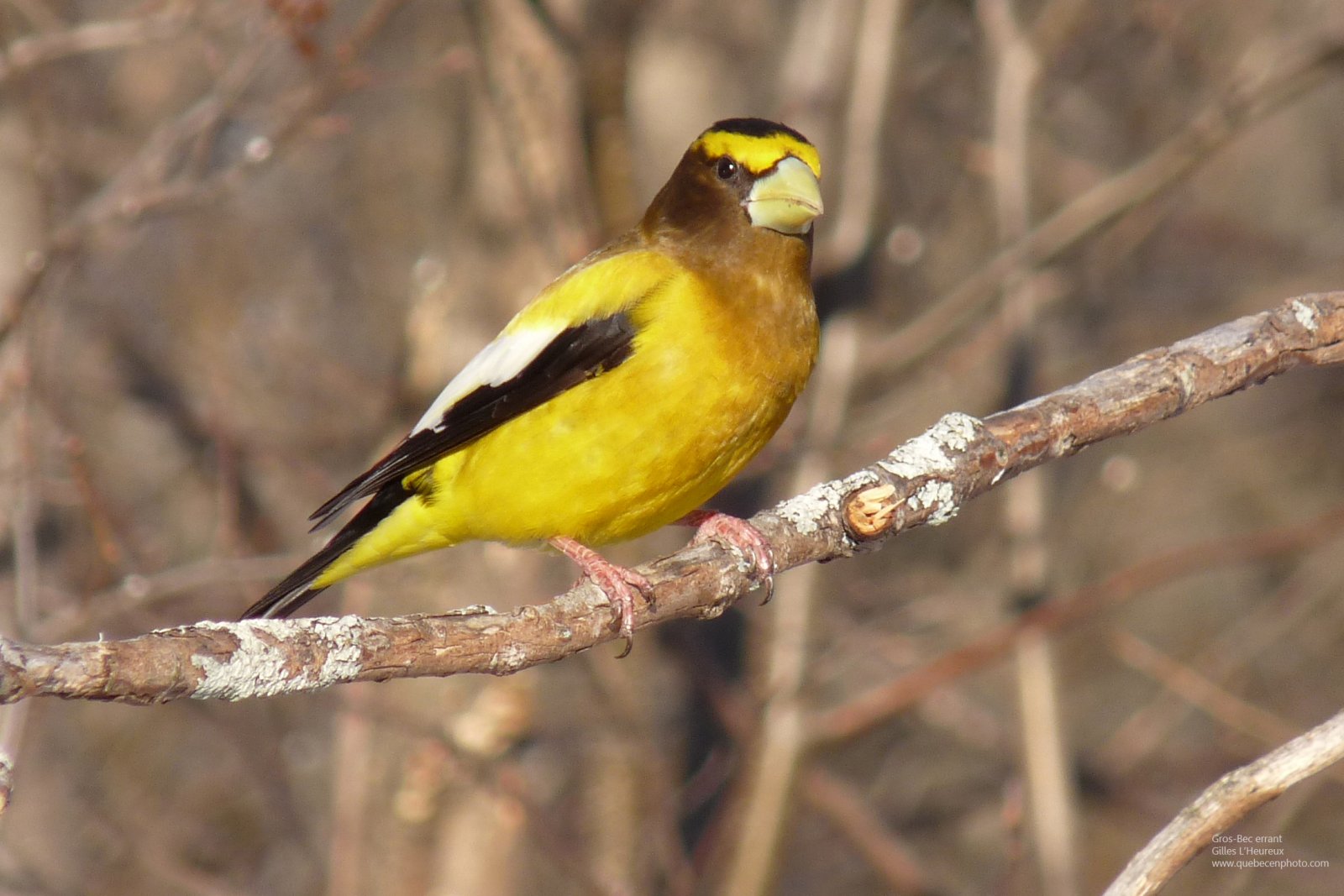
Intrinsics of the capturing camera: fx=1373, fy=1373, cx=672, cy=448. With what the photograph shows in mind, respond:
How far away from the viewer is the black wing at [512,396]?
161 inches

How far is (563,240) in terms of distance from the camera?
5938 millimetres

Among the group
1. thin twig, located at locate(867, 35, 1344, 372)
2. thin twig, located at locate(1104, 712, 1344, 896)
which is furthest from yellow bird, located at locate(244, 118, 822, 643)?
thin twig, located at locate(867, 35, 1344, 372)

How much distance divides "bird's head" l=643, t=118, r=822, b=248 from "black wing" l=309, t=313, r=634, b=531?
19.0 inches

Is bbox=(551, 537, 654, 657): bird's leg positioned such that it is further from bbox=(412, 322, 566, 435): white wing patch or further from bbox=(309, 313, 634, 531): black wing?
bbox=(412, 322, 566, 435): white wing patch

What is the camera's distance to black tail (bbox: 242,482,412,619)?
4.34 metres

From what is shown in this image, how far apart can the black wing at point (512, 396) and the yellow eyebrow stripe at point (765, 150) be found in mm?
631

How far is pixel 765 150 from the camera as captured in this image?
4.20 meters

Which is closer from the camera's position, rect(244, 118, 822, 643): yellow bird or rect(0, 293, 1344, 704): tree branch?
rect(0, 293, 1344, 704): tree branch

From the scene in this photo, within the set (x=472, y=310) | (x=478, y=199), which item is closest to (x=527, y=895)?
(x=472, y=310)

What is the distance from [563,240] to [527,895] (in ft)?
9.63

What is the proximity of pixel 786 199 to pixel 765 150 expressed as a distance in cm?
19

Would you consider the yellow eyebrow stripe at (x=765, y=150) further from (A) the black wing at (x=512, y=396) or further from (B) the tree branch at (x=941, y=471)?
(B) the tree branch at (x=941, y=471)

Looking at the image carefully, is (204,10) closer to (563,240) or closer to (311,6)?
(311,6)

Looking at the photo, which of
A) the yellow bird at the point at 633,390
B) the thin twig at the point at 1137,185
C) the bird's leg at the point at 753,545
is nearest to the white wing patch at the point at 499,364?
the yellow bird at the point at 633,390
